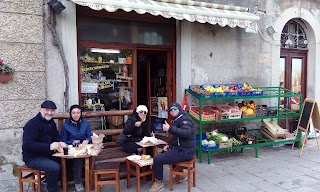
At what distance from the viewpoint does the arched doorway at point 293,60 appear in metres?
7.78

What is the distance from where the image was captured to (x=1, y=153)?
15.7 ft

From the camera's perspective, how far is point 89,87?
5.75 meters

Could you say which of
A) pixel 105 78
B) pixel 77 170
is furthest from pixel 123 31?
pixel 77 170

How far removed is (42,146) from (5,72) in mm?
1739

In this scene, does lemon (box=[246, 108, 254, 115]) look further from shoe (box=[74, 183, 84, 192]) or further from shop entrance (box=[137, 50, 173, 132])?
shoe (box=[74, 183, 84, 192])

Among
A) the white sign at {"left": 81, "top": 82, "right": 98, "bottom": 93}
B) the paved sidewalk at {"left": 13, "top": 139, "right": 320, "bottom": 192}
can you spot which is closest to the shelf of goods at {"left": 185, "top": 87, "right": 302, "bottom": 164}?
the paved sidewalk at {"left": 13, "top": 139, "right": 320, "bottom": 192}

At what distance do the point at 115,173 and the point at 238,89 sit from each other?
11.6ft

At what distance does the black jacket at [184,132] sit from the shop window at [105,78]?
216 centimetres

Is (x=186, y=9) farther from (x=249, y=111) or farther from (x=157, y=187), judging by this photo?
(x=157, y=187)

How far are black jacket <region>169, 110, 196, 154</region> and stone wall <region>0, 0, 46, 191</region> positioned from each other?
260cm

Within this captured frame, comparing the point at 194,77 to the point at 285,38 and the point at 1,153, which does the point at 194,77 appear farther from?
the point at 1,153

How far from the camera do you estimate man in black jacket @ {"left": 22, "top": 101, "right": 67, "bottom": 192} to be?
148 inches

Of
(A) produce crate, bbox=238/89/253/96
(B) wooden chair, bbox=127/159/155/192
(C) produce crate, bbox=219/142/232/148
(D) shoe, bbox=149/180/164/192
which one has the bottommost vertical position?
(D) shoe, bbox=149/180/164/192

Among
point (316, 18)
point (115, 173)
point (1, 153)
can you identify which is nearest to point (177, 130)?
point (115, 173)
